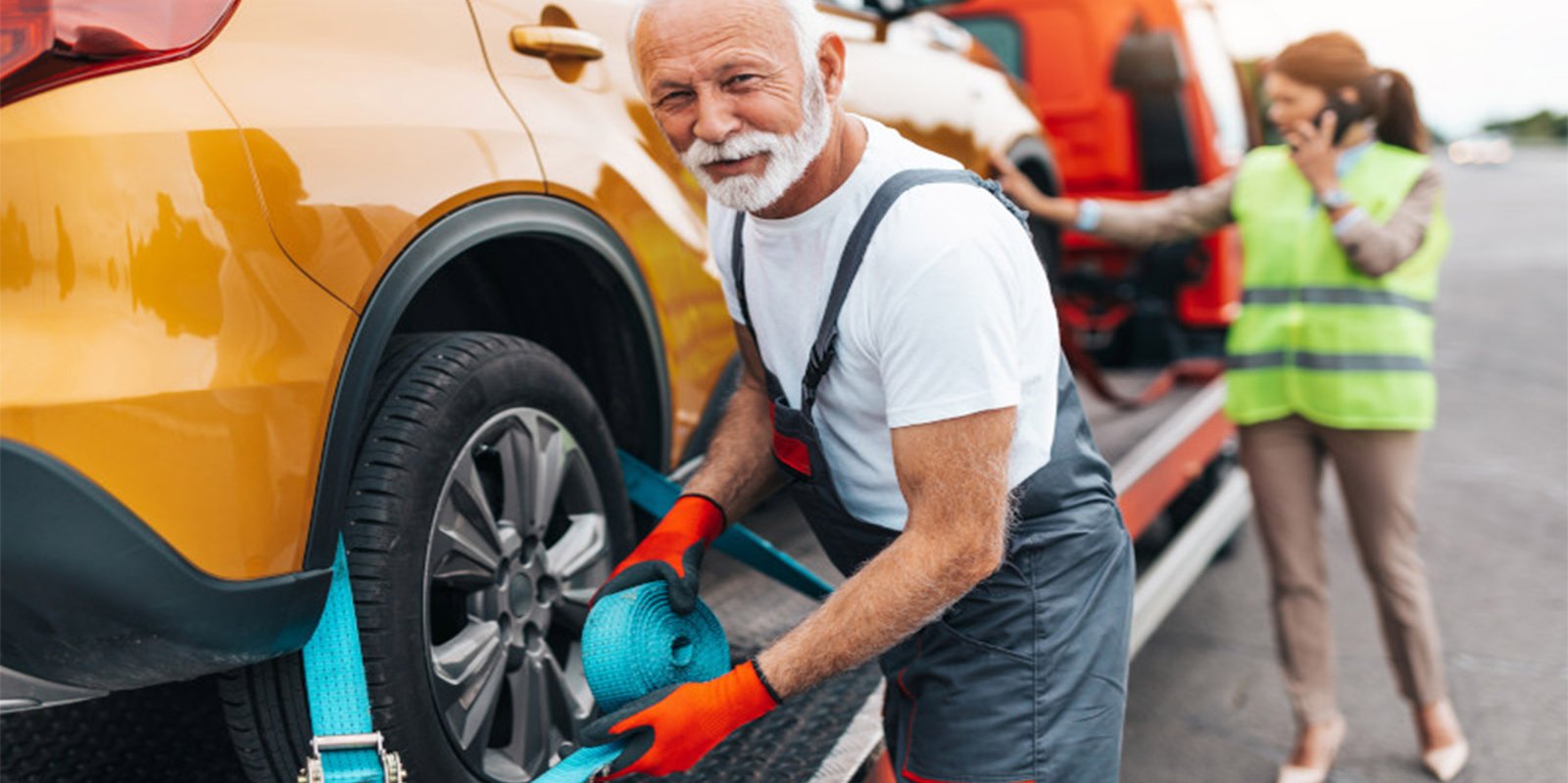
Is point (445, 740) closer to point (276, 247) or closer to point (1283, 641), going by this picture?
point (276, 247)

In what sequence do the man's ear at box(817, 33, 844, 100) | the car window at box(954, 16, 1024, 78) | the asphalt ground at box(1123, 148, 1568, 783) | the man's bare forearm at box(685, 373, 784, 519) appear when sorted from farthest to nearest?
the car window at box(954, 16, 1024, 78)
the asphalt ground at box(1123, 148, 1568, 783)
the man's bare forearm at box(685, 373, 784, 519)
the man's ear at box(817, 33, 844, 100)

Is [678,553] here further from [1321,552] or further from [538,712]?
[1321,552]

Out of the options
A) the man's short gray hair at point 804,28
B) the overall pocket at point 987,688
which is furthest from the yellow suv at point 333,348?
the overall pocket at point 987,688

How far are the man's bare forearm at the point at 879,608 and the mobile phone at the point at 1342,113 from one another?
7.16 ft

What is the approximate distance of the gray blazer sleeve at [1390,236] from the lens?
11.2 feet

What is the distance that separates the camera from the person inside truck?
3496mm

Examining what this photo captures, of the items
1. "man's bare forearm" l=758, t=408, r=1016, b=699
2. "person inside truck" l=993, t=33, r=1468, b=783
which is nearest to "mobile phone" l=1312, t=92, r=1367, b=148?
"person inside truck" l=993, t=33, r=1468, b=783

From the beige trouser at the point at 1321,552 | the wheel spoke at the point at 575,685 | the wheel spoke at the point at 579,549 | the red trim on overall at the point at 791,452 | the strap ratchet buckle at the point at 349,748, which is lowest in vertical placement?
the beige trouser at the point at 1321,552

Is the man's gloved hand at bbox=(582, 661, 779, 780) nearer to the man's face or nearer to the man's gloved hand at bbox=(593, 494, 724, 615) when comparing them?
the man's gloved hand at bbox=(593, 494, 724, 615)

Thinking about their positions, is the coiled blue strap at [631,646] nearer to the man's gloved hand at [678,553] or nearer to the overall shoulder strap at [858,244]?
the man's gloved hand at [678,553]

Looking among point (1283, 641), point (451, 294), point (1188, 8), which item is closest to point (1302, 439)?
point (1283, 641)

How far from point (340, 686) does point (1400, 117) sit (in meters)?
3.00

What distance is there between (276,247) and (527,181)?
0.52 meters

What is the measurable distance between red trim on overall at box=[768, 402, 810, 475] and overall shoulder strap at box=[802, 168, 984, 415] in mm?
160
